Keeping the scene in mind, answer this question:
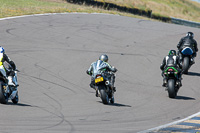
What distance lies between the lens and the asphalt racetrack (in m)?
9.89

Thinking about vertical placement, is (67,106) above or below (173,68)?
below

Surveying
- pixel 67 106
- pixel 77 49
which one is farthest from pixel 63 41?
pixel 67 106

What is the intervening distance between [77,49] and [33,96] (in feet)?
27.8

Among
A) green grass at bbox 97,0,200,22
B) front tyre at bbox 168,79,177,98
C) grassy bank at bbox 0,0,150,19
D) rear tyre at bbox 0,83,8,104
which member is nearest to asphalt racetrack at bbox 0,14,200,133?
rear tyre at bbox 0,83,8,104

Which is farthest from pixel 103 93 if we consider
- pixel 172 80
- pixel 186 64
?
pixel 186 64

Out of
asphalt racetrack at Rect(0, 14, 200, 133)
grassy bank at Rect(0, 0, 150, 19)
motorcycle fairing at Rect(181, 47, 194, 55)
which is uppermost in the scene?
grassy bank at Rect(0, 0, 150, 19)

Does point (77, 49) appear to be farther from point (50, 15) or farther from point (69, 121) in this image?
point (69, 121)

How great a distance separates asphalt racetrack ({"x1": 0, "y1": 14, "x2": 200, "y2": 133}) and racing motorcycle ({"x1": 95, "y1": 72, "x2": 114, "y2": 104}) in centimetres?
25

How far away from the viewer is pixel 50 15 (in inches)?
1134

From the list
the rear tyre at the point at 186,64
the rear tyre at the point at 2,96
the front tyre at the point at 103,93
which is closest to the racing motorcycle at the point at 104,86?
the front tyre at the point at 103,93

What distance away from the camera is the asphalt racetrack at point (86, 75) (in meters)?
9.89

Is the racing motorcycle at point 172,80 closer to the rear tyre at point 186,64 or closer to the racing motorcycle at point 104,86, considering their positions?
the racing motorcycle at point 104,86

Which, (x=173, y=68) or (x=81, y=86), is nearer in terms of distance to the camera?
(x=173, y=68)

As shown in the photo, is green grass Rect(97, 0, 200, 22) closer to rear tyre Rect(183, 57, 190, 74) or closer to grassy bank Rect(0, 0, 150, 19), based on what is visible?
grassy bank Rect(0, 0, 150, 19)
